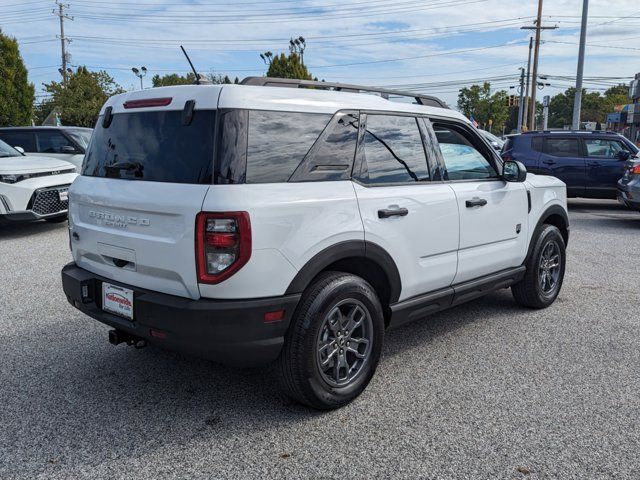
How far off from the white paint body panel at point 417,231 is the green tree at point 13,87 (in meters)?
27.4

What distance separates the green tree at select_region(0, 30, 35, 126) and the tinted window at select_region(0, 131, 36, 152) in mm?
17413

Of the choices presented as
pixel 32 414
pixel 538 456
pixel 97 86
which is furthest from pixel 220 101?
pixel 97 86

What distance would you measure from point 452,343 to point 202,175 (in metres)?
2.49

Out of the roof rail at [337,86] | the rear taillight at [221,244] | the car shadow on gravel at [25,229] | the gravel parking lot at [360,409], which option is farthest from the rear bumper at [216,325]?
the car shadow on gravel at [25,229]

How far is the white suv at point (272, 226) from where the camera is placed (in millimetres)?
2812

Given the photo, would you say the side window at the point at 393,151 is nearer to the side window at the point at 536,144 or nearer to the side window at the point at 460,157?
the side window at the point at 460,157

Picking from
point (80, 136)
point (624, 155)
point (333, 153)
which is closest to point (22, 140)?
point (80, 136)

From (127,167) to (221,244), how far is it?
3.12ft

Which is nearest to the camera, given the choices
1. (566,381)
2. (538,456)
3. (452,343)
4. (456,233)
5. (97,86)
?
(538,456)

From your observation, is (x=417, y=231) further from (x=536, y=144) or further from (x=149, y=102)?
(x=536, y=144)

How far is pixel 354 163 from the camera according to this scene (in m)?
3.39

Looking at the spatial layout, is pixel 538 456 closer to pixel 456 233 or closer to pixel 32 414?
pixel 456 233

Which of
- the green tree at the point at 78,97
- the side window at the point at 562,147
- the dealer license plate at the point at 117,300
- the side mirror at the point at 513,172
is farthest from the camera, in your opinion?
the green tree at the point at 78,97

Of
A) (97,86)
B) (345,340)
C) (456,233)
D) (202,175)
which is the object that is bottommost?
(345,340)
